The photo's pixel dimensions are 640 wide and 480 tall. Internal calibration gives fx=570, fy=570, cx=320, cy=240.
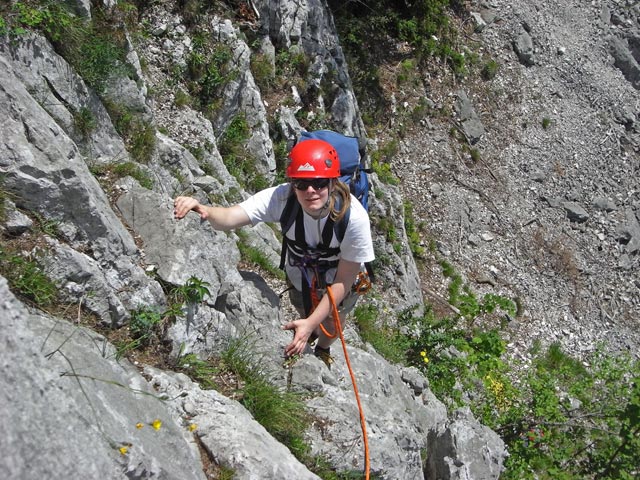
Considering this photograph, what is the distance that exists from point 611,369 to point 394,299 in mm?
4161

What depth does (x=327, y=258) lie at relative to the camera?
4598mm

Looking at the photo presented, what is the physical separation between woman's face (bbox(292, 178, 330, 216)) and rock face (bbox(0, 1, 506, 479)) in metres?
1.12

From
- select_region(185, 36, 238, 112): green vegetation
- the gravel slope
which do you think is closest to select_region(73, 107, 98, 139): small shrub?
select_region(185, 36, 238, 112): green vegetation

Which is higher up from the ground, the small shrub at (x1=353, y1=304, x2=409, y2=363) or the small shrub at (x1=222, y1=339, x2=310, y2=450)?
the small shrub at (x1=222, y1=339, x2=310, y2=450)

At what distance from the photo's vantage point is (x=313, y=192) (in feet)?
Result: 13.6

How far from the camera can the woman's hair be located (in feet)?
13.8

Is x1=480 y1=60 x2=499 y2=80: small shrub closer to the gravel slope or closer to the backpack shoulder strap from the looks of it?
the gravel slope

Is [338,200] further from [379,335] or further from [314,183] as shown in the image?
[379,335]

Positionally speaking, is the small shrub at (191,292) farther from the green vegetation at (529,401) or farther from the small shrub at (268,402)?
the green vegetation at (529,401)

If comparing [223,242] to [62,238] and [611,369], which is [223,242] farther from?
[611,369]

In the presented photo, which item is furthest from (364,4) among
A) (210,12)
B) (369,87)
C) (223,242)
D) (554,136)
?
(223,242)

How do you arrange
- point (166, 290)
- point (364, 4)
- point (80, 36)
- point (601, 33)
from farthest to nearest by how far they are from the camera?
1. point (601, 33)
2. point (364, 4)
3. point (80, 36)
4. point (166, 290)

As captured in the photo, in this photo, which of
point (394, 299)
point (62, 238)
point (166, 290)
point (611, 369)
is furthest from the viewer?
point (394, 299)

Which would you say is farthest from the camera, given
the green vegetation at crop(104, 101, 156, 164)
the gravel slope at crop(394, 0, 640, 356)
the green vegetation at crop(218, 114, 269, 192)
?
the gravel slope at crop(394, 0, 640, 356)
